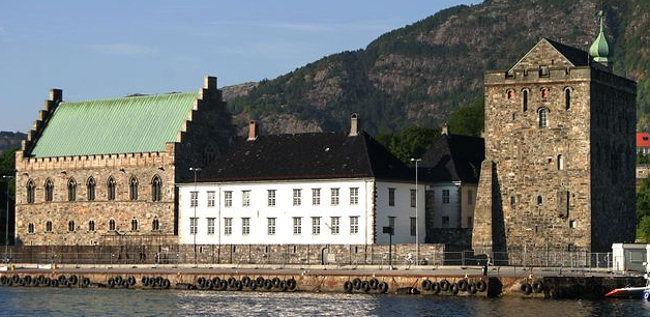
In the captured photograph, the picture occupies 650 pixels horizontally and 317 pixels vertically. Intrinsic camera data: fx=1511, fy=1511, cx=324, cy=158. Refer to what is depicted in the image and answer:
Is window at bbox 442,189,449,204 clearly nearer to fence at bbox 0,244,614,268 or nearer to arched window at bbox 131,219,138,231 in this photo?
fence at bbox 0,244,614,268

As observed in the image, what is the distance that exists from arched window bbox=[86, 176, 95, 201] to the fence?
982 centimetres

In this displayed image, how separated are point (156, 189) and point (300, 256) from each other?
72.7 ft

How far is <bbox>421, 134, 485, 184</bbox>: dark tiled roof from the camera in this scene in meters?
122

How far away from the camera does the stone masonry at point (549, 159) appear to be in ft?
374

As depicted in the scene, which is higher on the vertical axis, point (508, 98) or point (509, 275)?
point (508, 98)

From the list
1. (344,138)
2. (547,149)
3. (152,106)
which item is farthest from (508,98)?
(152,106)

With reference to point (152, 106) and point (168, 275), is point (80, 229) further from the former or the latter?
point (168, 275)

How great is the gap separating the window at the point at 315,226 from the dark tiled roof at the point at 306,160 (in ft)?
10.8

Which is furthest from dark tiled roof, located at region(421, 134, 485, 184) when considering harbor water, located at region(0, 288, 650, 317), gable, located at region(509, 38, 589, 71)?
harbor water, located at region(0, 288, 650, 317)

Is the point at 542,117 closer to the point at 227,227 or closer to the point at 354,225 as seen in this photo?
the point at 354,225

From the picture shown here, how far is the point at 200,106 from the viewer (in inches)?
5300

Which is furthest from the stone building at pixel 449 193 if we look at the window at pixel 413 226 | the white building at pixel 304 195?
the window at pixel 413 226

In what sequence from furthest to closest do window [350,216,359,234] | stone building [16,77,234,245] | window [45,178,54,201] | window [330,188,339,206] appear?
window [45,178,54,201], stone building [16,77,234,245], window [330,188,339,206], window [350,216,359,234]

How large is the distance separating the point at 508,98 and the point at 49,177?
45.8 m
